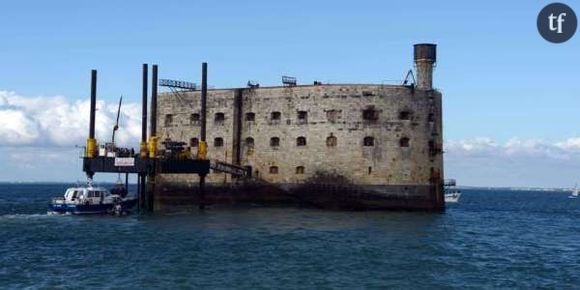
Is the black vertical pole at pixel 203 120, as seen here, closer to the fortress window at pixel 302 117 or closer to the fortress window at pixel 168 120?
the fortress window at pixel 302 117

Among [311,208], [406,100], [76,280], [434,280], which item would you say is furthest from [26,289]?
[406,100]

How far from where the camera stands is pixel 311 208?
50.3m

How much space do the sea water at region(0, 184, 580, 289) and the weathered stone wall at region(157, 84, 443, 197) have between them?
5.03 m

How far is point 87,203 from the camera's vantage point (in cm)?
4475

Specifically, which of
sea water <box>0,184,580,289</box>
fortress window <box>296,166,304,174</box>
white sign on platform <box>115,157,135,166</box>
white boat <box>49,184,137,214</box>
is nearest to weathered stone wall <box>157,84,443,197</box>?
fortress window <box>296,166,304,174</box>

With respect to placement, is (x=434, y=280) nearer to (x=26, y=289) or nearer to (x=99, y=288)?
(x=99, y=288)

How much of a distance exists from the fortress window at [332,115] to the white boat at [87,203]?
1516 cm

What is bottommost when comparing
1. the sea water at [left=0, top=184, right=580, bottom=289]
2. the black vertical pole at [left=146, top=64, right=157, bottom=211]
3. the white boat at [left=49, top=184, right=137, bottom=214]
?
the sea water at [left=0, top=184, right=580, bottom=289]

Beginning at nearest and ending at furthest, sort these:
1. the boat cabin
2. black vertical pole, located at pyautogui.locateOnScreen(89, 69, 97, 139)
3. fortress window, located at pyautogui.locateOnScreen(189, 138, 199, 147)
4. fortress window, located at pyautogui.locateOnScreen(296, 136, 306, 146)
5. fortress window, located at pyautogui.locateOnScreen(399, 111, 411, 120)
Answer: the boat cabin, black vertical pole, located at pyautogui.locateOnScreen(89, 69, 97, 139), fortress window, located at pyautogui.locateOnScreen(399, 111, 411, 120), fortress window, located at pyautogui.locateOnScreen(296, 136, 306, 146), fortress window, located at pyautogui.locateOnScreen(189, 138, 199, 147)

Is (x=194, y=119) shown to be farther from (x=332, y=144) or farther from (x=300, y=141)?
(x=332, y=144)

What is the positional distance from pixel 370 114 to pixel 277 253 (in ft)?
73.2

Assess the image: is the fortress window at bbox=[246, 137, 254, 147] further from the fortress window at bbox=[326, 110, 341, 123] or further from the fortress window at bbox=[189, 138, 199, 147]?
the fortress window at bbox=[326, 110, 341, 123]

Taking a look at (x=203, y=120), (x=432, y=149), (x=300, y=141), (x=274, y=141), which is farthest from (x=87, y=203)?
(x=432, y=149)

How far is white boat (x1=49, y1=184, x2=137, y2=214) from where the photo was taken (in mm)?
44688
